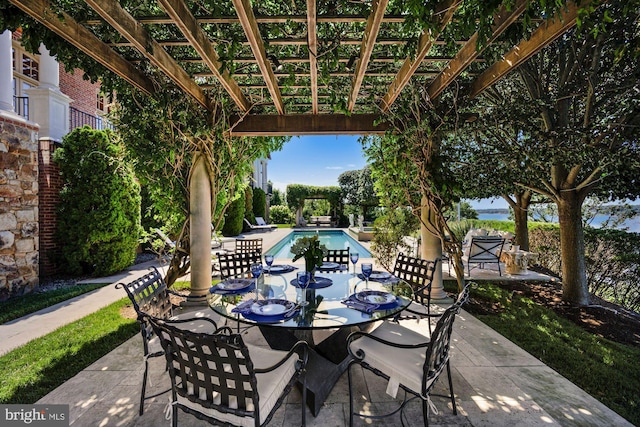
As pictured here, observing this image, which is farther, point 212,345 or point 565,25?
point 565,25

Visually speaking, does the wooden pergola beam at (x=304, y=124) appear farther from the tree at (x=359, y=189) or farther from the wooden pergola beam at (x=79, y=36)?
the tree at (x=359, y=189)

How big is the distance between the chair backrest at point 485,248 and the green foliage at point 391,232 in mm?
1265

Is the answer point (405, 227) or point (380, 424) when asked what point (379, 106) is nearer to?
point (405, 227)

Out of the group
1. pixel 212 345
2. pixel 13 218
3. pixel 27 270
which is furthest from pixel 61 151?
pixel 212 345

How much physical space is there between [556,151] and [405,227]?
2.85 m

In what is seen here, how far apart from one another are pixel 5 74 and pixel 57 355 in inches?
186

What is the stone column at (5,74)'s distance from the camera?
4.75m

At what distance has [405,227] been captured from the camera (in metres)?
6.24

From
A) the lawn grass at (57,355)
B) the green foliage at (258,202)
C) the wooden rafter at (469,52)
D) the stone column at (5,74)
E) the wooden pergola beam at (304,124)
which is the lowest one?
the lawn grass at (57,355)

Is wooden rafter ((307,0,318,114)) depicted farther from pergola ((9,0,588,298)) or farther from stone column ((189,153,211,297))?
stone column ((189,153,211,297))

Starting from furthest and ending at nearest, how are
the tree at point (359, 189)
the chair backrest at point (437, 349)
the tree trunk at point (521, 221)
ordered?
the tree at point (359, 189) → the tree trunk at point (521, 221) → the chair backrest at point (437, 349)

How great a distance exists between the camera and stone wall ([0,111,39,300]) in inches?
183

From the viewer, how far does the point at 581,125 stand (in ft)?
14.3

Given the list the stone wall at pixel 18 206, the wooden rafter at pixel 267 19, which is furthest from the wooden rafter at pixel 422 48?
the stone wall at pixel 18 206
